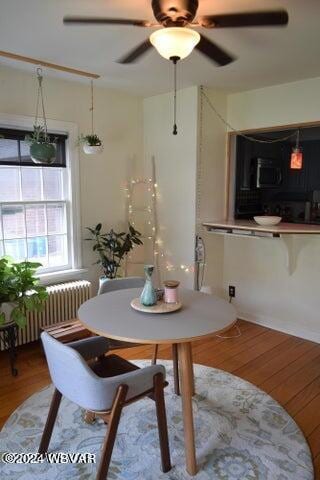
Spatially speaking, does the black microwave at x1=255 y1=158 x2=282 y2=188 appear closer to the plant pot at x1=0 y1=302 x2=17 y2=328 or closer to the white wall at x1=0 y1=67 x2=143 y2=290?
the white wall at x1=0 y1=67 x2=143 y2=290

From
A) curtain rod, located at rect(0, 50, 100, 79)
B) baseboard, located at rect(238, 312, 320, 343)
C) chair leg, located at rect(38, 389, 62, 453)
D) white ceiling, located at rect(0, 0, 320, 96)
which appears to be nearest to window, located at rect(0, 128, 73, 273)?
curtain rod, located at rect(0, 50, 100, 79)

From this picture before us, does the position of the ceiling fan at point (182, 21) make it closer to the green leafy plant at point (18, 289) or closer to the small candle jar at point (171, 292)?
the small candle jar at point (171, 292)

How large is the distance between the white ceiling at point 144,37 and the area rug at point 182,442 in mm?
2459

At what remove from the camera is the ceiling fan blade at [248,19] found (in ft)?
5.25

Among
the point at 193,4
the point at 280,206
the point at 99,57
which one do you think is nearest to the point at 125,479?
the point at 193,4

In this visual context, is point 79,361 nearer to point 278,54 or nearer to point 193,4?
point 193,4

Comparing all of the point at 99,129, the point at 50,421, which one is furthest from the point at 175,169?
the point at 50,421

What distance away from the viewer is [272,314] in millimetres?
3814

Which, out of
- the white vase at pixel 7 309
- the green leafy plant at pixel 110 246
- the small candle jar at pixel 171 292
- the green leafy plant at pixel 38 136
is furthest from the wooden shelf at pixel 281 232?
the white vase at pixel 7 309

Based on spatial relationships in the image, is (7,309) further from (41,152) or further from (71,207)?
(41,152)

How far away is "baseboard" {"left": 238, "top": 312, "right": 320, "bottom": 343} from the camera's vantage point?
3502 millimetres

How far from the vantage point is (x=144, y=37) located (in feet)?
7.95

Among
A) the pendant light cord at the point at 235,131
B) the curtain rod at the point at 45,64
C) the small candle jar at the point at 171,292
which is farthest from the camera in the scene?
the pendant light cord at the point at 235,131

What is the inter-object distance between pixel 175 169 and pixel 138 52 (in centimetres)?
194
